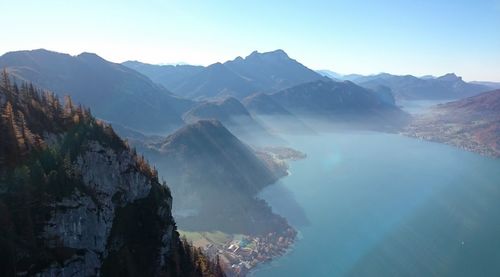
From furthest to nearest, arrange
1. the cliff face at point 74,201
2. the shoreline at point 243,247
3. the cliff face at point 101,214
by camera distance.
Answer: the shoreline at point 243,247 → the cliff face at point 101,214 → the cliff face at point 74,201

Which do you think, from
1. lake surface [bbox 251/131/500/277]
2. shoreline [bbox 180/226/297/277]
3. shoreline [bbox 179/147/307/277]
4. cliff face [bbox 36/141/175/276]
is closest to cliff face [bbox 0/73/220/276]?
cliff face [bbox 36/141/175/276]

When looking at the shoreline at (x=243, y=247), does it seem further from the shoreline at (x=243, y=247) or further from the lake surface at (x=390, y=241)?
the lake surface at (x=390, y=241)

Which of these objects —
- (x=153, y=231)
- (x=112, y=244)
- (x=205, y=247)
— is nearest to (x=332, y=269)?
(x=205, y=247)

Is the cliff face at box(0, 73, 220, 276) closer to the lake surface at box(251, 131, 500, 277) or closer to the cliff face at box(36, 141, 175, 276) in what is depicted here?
the cliff face at box(36, 141, 175, 276)

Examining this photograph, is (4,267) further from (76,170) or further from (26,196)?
(76,170)

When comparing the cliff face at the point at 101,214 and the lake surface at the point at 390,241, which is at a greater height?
the cliff face at the point at 101,214

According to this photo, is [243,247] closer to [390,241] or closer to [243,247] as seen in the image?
[243,247]

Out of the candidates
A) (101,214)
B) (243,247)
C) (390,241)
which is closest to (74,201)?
(101,214)

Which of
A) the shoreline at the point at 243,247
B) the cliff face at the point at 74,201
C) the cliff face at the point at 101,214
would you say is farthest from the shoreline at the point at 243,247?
the cliff face at the point at 101,214
